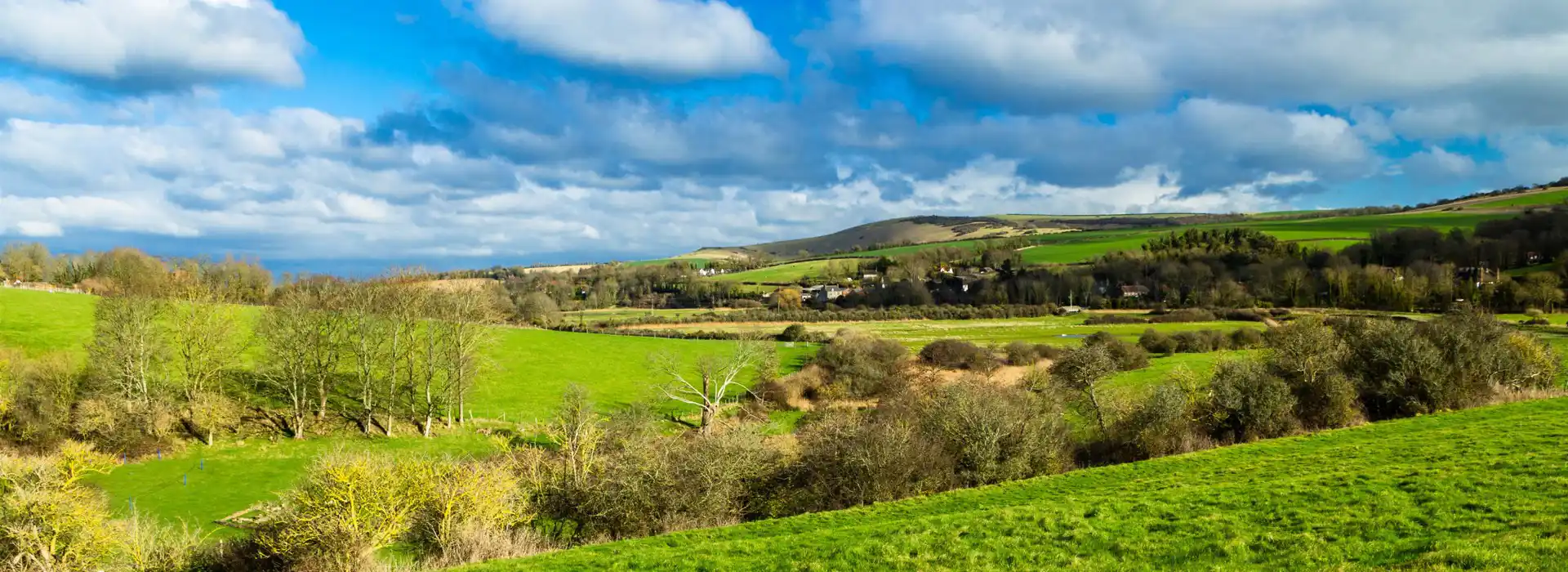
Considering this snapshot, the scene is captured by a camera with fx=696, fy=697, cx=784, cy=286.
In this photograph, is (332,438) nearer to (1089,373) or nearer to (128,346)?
(128,346)

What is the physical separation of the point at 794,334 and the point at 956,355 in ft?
104

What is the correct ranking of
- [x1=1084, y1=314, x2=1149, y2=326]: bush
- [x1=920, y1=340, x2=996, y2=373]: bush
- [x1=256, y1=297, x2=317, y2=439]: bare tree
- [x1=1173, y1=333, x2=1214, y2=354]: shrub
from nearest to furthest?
[x1=256, y1=297, x2=317, y2=439]: bare tree → [x1=920, y1=340, x2=996, y2=373]: bush → [x1=1173, y1=333, x2=1214, y2=354]: shrub → [x1=1084, y1=314, x2=1149, y2=326]: bush

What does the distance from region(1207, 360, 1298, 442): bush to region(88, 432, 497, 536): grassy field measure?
4526 centimetres

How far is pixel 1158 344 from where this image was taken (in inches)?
3110

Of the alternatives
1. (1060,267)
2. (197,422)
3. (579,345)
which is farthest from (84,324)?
(1060,267)

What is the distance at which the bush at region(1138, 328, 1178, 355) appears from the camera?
258 ft

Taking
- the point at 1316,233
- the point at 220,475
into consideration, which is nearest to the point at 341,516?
the point at 220,475

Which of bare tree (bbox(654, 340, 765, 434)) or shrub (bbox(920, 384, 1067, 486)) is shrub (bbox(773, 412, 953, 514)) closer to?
shrub (bbox(920, 384, 1067, 486))

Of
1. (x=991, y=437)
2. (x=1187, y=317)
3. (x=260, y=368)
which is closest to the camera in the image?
(x=991, y=437)

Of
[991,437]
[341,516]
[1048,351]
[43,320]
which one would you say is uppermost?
[43,320]

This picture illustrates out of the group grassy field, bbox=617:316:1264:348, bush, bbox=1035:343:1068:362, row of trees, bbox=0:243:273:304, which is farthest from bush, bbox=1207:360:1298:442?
row of trees, bbox=0:243:273:304

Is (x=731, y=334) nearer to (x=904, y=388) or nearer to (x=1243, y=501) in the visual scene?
(x=904, y=388)

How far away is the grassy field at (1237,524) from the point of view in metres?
13.5

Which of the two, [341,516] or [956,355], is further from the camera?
[956,355]
